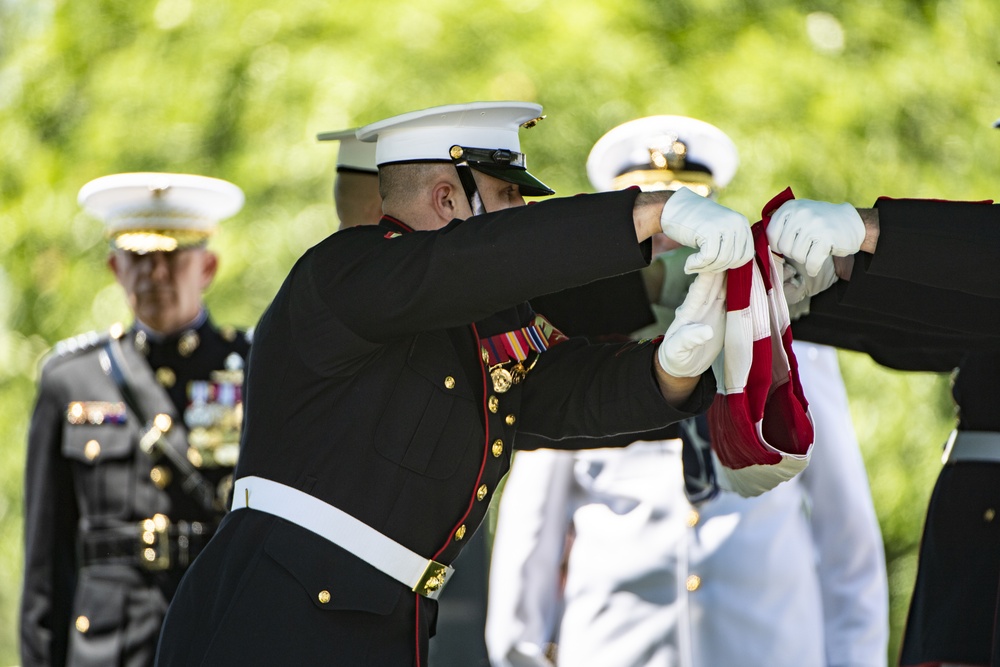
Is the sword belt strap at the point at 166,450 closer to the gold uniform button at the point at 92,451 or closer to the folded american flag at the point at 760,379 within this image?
the gold uniform button at the point at 92,451

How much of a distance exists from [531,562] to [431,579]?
55.2 inches

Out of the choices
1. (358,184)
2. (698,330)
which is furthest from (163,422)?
(698,330)

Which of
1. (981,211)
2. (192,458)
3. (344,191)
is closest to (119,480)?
(192,458)

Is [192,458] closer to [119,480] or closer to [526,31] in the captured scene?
[119,480]

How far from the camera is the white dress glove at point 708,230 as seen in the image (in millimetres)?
2617

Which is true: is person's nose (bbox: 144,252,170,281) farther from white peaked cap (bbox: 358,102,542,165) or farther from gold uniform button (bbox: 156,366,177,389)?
white peaked cap (bbox: 358,102,542,165)

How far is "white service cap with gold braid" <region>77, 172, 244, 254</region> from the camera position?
16.4 ft

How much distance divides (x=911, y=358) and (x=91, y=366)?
2578 mm

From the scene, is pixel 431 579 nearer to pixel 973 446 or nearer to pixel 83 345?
pixel 973 446

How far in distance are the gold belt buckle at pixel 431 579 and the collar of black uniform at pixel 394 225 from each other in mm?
627

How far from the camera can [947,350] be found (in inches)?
141

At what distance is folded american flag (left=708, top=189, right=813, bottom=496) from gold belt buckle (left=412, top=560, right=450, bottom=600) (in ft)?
2.02

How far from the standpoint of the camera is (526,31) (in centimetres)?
644

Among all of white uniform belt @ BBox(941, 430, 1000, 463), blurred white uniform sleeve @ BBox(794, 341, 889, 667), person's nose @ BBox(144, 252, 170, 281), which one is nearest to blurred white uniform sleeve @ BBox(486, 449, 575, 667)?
blurred white uniform sleeve @ BBox(794, 341, 889, 667)
